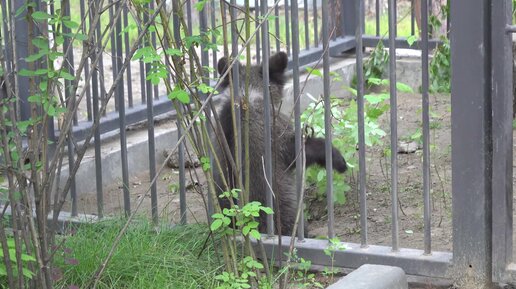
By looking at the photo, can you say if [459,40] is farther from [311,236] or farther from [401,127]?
[401,127]

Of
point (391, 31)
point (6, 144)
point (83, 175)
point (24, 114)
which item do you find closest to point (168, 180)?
point (83, 175)

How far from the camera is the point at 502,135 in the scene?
4883mm

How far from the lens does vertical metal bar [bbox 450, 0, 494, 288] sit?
4.86 metres

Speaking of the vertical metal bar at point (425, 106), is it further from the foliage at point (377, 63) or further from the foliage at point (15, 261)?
the foliage at point (377, 63)

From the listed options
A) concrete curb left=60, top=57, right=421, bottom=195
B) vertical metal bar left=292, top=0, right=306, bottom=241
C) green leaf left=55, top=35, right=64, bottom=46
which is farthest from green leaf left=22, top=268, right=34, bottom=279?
concrete curb left=60, top=57, right=421, bottom=195

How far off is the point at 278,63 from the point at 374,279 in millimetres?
2686

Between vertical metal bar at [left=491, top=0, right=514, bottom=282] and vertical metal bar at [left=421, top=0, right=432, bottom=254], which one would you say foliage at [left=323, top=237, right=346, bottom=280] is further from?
vertical metal bar at [left=491, top=0, right=514, bottom=282]

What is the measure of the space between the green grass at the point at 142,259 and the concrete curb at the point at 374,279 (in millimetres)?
764

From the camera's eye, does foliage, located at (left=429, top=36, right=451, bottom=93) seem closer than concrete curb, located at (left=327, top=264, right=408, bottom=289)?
No

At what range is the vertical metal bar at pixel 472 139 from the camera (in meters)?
4.86

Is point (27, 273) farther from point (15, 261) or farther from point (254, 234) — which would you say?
point (254, 234)

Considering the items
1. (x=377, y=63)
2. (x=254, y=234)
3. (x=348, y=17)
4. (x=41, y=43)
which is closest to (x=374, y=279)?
(x=254, y=234)

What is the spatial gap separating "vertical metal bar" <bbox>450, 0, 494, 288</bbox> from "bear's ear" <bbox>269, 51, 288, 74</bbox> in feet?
7.39

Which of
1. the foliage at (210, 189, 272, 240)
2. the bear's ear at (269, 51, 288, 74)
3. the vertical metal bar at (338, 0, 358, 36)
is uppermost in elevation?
the vertical metal bar at (338, 0, 358, 36)
